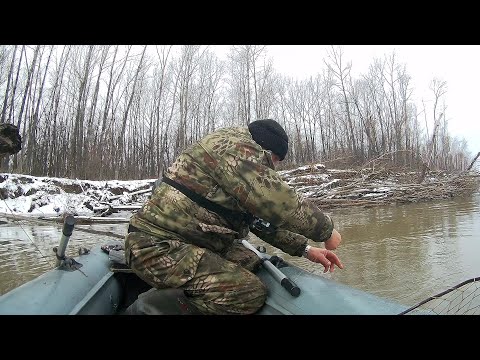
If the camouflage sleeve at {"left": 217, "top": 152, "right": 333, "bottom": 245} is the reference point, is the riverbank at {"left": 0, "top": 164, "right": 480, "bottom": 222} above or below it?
below

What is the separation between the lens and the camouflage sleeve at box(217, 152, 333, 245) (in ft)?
5.44

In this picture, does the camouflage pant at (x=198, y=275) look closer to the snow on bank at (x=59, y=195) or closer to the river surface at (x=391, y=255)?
the river surface at (x=391, y=255)

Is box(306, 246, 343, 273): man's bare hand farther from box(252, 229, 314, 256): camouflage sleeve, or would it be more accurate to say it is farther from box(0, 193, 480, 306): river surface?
box(0, 193, 480, 306): river surface

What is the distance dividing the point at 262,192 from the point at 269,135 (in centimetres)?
41

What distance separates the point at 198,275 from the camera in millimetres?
1663

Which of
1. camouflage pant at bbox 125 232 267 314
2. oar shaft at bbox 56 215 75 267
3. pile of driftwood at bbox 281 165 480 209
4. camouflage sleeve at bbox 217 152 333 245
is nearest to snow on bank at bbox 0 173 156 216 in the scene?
Result: pile of driftwood at bbox 281 165 480 209

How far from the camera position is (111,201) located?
1431 centimetres

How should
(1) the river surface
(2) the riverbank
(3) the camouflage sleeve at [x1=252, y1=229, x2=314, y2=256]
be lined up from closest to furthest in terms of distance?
(3) the camouflage sleeve at [x1=252, y1=229, x2=314, y2=256]
(1) the river surface
(2) the riverbank

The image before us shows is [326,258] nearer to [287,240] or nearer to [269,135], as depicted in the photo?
[287,240]

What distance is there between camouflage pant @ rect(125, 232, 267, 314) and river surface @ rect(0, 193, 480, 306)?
5.43 feet

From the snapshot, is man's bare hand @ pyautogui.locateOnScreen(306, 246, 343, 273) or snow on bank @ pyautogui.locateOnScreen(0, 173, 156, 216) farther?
snow on bank @ pyautogui.locateOnScreen(0, 173, 156, 216)

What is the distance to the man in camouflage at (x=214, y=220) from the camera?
65.6 inches
